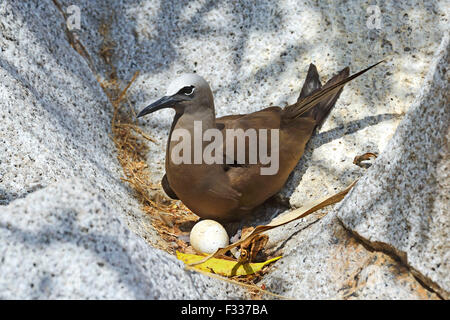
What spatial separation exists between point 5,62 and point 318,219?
236 centimetres

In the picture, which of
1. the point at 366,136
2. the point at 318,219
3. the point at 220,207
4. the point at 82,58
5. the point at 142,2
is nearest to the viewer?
the point at 318,219

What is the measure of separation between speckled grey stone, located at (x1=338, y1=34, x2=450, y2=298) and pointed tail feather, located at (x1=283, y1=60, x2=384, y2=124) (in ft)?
4.00

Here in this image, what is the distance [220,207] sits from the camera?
3760 millimetres

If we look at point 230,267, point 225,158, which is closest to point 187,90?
point 225,158

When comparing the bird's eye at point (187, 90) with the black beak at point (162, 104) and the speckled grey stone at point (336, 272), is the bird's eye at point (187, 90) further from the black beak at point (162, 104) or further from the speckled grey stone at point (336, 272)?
the speckled grey stone at point (336, 272)

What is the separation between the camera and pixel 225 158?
3.79m

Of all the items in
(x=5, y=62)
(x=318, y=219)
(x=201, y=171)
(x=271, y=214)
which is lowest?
(x=271, y=214)

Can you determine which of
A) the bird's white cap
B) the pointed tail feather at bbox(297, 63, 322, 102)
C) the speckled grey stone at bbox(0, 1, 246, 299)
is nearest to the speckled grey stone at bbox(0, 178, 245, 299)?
the speckled grey stone at bbox(0, 1, 246, 299)

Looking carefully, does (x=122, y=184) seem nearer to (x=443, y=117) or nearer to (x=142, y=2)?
(x=142, y=2)

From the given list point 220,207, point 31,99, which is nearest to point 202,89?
point 220,207

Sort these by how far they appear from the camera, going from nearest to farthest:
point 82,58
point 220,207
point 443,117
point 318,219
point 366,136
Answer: point 443,117 → point 318,219 → point 220,207 → point 366,136 → point 82,58

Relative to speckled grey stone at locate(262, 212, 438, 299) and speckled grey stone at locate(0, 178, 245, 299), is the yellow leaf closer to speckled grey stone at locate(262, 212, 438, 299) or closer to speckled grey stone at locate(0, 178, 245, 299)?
speckled grey stone at locate(262, 212, 438, 299)

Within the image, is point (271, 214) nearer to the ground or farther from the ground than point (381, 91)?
nearer to the ground

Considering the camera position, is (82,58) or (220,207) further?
(82,58)
